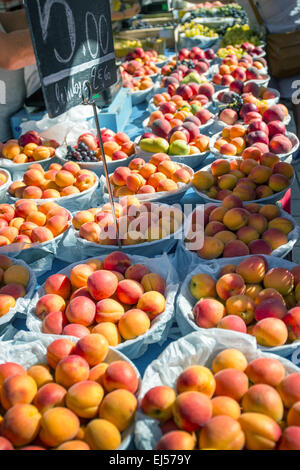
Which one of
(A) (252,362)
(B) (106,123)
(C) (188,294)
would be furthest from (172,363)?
(B) (106,123)

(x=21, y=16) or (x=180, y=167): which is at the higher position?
(x=21, y=16)

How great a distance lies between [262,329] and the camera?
3.33 feet

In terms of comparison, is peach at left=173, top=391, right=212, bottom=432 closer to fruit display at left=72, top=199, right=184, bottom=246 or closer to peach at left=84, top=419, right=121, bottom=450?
peach at left=84, top=419, right=121, bottom=450

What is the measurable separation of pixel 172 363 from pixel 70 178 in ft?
3.68

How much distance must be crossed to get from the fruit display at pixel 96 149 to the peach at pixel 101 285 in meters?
1.05

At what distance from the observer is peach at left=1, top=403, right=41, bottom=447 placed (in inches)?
31.5

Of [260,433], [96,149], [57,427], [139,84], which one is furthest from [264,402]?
[139,84]

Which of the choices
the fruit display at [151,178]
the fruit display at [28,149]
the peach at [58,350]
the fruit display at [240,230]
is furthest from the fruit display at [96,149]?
the peach at [58,350]

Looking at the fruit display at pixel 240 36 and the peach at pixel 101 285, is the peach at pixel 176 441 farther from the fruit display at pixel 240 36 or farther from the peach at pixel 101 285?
the fruit display at pixel 240 36

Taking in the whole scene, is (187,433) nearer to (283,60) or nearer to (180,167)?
(180,167)

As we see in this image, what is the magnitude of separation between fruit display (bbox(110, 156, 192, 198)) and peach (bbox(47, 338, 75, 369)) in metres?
0.86

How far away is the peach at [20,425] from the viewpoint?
80cm

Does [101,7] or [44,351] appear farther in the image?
[101,7]

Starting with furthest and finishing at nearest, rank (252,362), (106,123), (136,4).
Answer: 1. (136,4)
2. (106,123)
3. (252,362)
